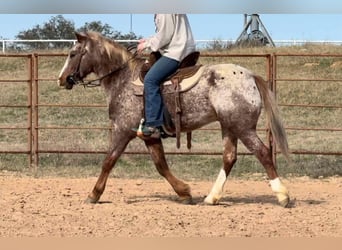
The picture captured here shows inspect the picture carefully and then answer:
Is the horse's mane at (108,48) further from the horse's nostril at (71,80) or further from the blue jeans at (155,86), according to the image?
the blue jeans at (155,86)

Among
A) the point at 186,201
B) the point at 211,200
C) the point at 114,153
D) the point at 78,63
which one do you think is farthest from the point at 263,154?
the point at 78,63

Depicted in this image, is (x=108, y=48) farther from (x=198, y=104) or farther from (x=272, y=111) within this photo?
(x=272, y=111)

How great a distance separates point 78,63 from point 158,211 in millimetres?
1555

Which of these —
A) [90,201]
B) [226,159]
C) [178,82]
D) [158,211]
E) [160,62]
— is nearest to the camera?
[158,211]

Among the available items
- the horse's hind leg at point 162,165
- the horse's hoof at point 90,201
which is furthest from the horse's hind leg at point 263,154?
the horse's hoof at point 90,201

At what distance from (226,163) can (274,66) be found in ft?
10.2

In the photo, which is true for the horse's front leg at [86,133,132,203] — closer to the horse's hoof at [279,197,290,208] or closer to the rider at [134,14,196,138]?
the rider at [134,14,196,138]

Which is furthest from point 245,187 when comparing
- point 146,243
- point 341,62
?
point 341,62

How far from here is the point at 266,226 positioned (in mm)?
4168

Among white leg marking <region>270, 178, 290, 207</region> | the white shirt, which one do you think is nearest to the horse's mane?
the white shirt

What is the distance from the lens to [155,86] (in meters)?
4.95

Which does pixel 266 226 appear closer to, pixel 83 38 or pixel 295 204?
pixel 295 204

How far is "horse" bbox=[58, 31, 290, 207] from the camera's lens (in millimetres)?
4945

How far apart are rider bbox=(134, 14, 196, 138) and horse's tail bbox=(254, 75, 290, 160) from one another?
0.67 metres
